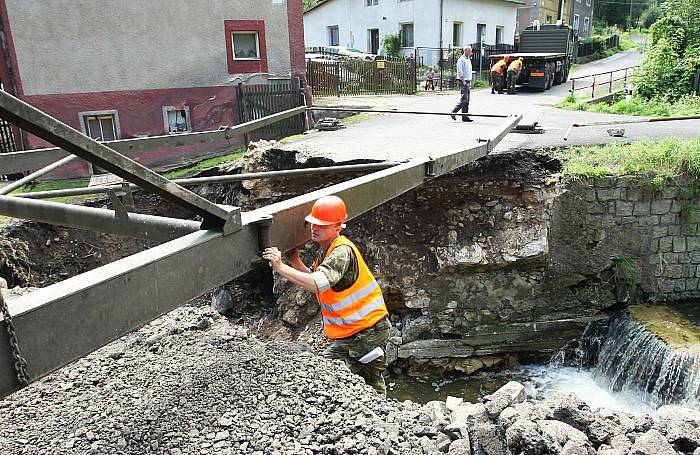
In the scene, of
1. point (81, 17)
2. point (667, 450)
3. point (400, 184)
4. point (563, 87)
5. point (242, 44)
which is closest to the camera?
point (667, 450)

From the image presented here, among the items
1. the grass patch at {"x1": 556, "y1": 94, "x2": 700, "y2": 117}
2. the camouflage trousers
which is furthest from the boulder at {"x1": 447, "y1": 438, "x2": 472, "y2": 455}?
the grass patch at {"x1": 556, "y1": 94, "x2": 700, "y2": 117}

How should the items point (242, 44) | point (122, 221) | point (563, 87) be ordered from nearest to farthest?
point (122, 221), point (242, 44), point (563, 87)

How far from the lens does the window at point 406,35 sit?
3052 centimetres

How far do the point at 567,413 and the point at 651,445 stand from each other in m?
0.54

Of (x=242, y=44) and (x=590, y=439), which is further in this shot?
(x=242, y=44)

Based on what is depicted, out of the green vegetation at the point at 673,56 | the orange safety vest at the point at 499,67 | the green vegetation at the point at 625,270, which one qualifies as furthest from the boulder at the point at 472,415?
the orange safety vest at the point at 499,67

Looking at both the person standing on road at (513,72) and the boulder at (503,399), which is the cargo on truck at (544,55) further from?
the boulder at (503,399)

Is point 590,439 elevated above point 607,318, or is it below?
above

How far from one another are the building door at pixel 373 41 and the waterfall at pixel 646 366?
1088 inches

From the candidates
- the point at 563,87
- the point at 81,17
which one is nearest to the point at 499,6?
the point at 563,87

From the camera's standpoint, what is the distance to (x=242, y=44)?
14.0 m

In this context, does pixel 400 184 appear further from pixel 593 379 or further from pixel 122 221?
pixel 593 379

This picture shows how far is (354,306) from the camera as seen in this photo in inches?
150

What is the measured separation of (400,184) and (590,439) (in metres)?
2.21
